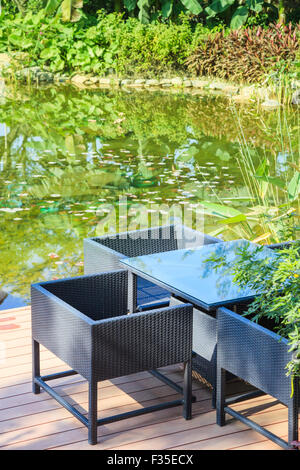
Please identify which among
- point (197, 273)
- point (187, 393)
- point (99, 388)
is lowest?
point (99, 388)

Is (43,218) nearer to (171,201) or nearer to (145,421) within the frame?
(171,201)

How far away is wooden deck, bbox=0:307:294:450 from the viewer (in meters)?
2.77

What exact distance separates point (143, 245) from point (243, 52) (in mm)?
12782

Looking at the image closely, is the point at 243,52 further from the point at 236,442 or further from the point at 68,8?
the point at 236,442

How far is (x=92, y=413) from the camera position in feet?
8.99

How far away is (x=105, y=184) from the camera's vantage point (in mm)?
8047

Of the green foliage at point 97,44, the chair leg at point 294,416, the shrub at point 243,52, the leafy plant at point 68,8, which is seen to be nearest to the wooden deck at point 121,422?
the chair leg at point 294,416

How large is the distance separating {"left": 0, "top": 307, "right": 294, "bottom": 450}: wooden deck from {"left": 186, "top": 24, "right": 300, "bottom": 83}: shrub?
12354mm

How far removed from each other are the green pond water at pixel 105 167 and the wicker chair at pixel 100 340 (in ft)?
4.47

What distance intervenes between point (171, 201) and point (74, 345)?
464 cm

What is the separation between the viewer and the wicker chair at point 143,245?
12.4 feet

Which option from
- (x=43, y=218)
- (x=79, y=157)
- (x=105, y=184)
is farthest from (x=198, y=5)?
(x=43, y=218)

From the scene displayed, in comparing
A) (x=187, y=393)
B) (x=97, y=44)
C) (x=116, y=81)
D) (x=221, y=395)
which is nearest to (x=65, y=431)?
(x=187, y=393)

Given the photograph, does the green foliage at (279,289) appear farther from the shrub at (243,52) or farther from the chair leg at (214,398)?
the shrub at (243,52)
